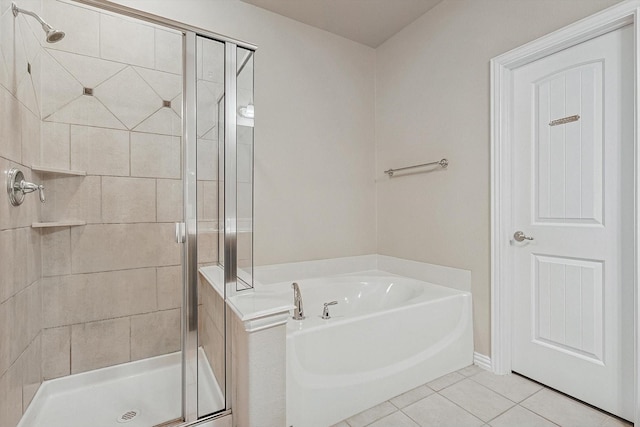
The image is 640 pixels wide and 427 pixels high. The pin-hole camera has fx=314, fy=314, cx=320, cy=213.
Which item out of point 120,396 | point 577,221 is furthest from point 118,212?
point 577,221

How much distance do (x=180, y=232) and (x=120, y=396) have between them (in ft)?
3.15

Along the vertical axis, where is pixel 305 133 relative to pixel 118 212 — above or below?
above

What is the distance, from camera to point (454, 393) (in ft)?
5.66

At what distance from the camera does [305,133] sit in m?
2.53

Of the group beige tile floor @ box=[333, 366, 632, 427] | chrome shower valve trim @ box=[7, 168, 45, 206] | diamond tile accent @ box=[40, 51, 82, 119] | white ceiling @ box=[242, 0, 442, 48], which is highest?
white ceiling @ box=[242, 0, 442, 48]

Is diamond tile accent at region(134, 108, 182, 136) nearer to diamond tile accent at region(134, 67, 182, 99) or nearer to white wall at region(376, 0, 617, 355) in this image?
diamond tile accent at region(134, 67, 182, 99)

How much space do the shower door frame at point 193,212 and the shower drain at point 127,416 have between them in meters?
0.26

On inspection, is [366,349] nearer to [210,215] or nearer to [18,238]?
[210,215]

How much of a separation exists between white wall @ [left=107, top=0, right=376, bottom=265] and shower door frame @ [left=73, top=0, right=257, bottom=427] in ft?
2.70

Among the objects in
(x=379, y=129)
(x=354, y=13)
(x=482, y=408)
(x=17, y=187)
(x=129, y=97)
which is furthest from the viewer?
(x=379, y=129)

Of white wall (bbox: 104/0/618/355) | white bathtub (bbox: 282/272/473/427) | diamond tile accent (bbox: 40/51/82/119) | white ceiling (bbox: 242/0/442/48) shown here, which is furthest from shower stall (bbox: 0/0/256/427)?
white ceiling (bbox: 242/0/442/48)

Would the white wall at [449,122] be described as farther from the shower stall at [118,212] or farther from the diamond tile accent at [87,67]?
the diamond tile accent at [87,67]

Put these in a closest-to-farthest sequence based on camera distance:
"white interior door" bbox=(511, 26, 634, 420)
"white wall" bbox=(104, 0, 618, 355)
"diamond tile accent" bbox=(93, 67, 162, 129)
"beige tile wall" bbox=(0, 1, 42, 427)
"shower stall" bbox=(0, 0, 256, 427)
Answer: "beige tile wall" bbox=(0, 1, 42, 427)
"shower stall" bbox=(0, 0, 256, 427)
"white interior door" bbox=(511, 26, 634, 420)
"diamond tile accent" bbox=(93, 67, 162, 129)
"white wall" bbox=(104, 0, 618, 355)

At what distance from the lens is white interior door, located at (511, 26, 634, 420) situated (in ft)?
4.88
